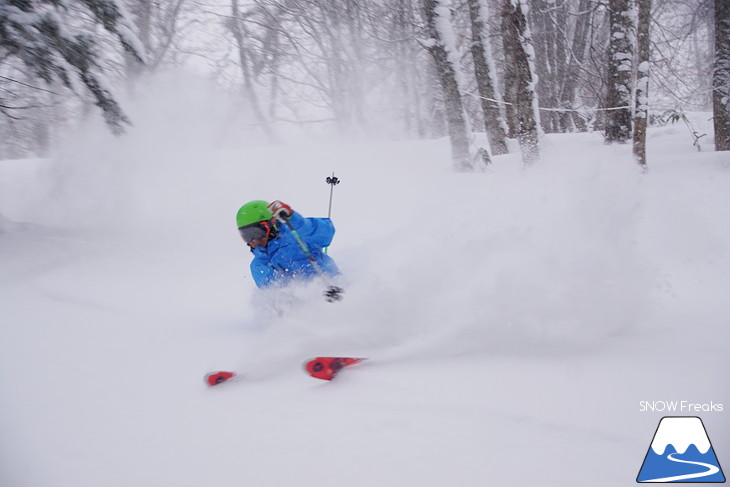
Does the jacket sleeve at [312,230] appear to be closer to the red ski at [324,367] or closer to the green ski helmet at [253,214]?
the green ski helmet at [253,214]

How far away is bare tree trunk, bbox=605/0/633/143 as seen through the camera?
9.26m

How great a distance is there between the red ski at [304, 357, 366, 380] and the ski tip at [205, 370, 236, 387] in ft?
2.19

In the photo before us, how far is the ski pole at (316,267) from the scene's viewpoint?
433 centimetres

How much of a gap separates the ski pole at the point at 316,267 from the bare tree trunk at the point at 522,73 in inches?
259

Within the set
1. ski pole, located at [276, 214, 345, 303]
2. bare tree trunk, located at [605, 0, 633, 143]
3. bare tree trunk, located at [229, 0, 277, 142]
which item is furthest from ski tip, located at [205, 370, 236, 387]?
bare tree trunk, located at [229, 0, 277, 142]

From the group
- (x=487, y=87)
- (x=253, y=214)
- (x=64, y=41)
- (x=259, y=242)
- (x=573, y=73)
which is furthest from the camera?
(x=573, y=73)

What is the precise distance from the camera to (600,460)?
2439 mm

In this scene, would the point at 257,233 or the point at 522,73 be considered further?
the point at 522,73

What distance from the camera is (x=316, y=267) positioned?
469 cm

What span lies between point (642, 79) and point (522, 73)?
2134mm

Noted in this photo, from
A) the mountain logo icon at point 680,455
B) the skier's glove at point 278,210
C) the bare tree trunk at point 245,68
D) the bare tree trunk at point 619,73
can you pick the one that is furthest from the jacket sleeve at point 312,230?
the bare tree trunk at point 245,68

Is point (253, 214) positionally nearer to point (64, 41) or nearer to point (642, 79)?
point (64, 41)

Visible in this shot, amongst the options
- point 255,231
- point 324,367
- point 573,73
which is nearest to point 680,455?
point 324,367

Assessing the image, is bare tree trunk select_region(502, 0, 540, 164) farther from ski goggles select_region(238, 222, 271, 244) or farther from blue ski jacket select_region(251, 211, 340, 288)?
ski goggles select_region(238, 222, 271, 244)
